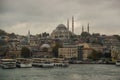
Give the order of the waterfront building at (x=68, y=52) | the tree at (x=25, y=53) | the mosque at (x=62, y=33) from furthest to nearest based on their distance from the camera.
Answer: the mosque at (x=62, y=33)
the waterfront building at (x=68, y=52)
the tree at (x=25, y=53)

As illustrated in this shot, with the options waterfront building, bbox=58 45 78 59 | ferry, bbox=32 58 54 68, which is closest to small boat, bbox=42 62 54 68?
ferry, bbox=32 58 54 68

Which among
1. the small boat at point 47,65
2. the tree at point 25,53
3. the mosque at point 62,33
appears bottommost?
the small boat at point 47,65

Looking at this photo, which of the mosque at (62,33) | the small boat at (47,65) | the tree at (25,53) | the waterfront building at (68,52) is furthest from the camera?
the mosque at (62,33)

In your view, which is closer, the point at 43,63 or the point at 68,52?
the point at 43,63

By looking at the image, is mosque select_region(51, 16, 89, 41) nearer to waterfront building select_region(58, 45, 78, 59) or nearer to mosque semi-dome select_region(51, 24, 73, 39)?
mosque semi-dome select_region(51, 24, 73, 39)

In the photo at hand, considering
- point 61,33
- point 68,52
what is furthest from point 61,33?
point 68,52

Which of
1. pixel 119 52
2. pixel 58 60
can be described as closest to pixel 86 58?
pixel 119 52

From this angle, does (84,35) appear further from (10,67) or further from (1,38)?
(10,67)

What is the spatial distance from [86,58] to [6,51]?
6953 mm

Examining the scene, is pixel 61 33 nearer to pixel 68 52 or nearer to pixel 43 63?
pixel 68 52

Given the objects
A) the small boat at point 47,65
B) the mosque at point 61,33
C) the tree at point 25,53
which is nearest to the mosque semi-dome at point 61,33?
the mosque at point 61,33

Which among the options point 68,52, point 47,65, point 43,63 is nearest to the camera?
point 47,65

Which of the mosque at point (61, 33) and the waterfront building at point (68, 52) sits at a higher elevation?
the mosque at point (61, 33)

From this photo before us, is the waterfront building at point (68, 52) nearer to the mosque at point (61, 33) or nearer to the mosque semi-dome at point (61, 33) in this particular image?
the mosque at point (61, 33)
